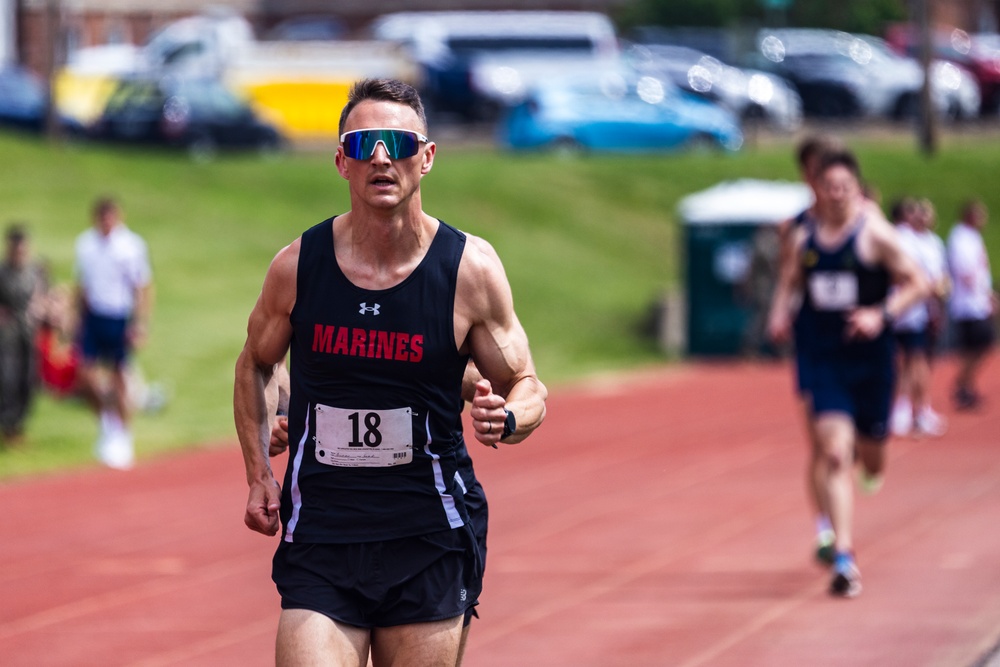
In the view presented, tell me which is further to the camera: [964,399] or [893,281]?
[964,399]

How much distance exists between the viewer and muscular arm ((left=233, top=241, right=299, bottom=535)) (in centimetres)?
461

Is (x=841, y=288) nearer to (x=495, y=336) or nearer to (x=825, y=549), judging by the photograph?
(x=825, y=549)

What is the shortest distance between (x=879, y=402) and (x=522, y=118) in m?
26.6

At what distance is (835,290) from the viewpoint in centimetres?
873

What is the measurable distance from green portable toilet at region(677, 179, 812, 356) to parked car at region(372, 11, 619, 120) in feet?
52.5

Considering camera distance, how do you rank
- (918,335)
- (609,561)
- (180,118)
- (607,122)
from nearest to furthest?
(609,561), (918,335), (180,118), (607,122)

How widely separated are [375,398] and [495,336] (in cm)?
34

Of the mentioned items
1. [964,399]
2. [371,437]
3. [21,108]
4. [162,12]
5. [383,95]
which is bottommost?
[964,399]

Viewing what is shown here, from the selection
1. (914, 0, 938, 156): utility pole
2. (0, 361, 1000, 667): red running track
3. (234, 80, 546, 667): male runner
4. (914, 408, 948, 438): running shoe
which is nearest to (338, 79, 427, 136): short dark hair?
(234, 80, 546, 667): male runner

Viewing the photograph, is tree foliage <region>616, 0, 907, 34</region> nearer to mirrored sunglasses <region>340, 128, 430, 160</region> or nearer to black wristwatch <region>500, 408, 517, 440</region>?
mirrored sunglasses <region>340, 128, 430, 160</region>

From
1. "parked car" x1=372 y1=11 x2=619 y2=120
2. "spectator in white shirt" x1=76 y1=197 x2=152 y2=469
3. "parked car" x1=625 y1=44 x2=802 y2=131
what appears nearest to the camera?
"spectator in white shirt" x1=76 y1=197 x2=152 y2=469

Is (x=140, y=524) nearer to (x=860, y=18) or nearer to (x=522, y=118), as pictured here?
(x=522, y=118)

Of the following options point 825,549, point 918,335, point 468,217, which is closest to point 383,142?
point 825,549

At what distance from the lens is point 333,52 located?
4066 cm
